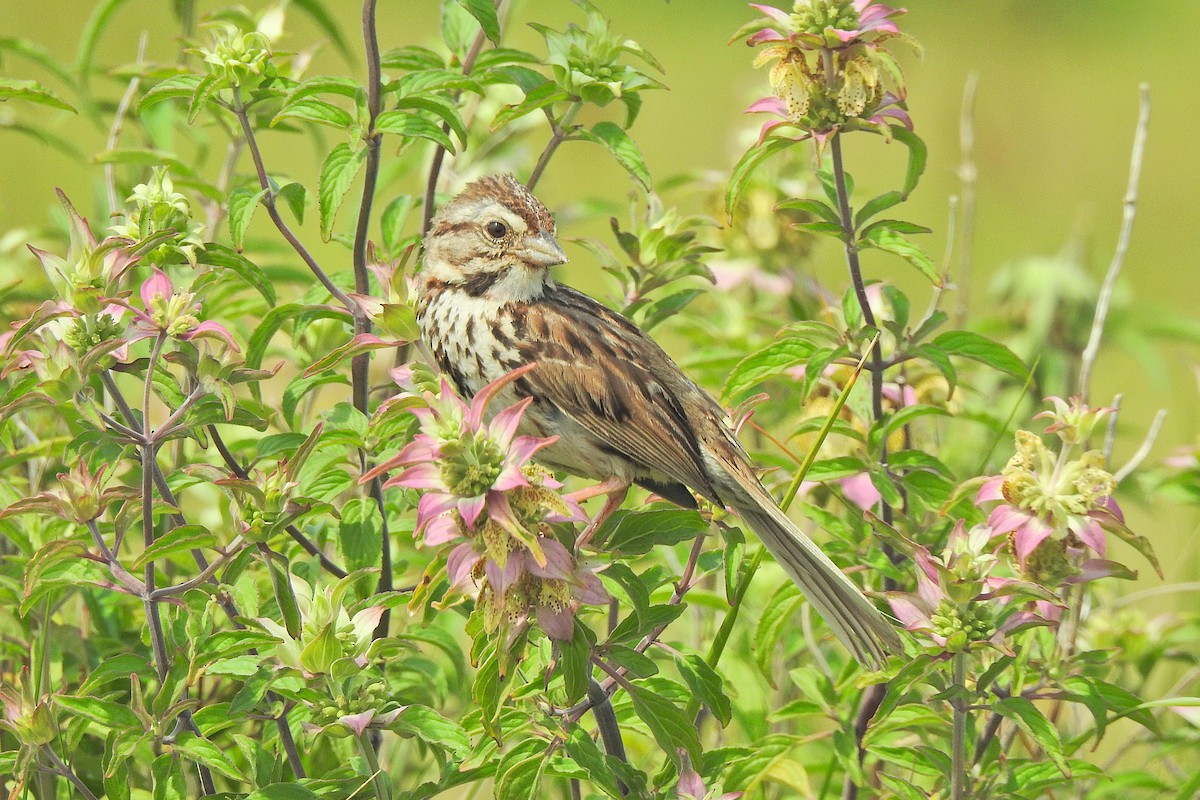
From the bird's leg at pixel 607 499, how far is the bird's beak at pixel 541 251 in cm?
53

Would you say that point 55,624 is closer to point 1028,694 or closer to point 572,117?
point 572,117

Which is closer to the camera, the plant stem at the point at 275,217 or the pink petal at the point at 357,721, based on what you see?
the pink petal at the point at 357,721

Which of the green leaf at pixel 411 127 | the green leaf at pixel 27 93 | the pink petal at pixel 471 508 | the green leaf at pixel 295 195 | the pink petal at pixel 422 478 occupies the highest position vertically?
the green leaf at pixel 27 93

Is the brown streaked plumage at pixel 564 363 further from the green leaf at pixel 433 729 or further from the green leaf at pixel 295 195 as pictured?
the green leaf at pixel 433 729

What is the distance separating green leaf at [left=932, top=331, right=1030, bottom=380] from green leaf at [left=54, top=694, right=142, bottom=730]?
1852mm

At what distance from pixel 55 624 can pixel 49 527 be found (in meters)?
0.54

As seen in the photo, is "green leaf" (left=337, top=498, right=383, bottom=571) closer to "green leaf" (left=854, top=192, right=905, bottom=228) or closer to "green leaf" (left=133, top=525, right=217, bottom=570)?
"green leaf" (left=133, top=525, right=217, bottom=570)

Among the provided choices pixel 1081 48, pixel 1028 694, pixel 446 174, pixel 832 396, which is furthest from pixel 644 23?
pixel 1028 694

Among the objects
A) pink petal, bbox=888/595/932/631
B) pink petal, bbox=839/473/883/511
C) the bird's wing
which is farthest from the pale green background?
pink petal, bbox=888/595/932/631

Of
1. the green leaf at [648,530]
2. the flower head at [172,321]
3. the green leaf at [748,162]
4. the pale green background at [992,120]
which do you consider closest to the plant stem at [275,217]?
the flower head at [172,321]

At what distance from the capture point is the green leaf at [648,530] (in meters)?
2.53

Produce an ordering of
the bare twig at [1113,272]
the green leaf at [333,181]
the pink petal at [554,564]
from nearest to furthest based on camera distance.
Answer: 1. the pink petal at [554,564]
2. the green leaf at [333,181]
3. the bare twig at [1113,272]

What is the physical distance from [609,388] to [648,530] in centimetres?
61

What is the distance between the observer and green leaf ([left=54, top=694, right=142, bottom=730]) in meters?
2.43
